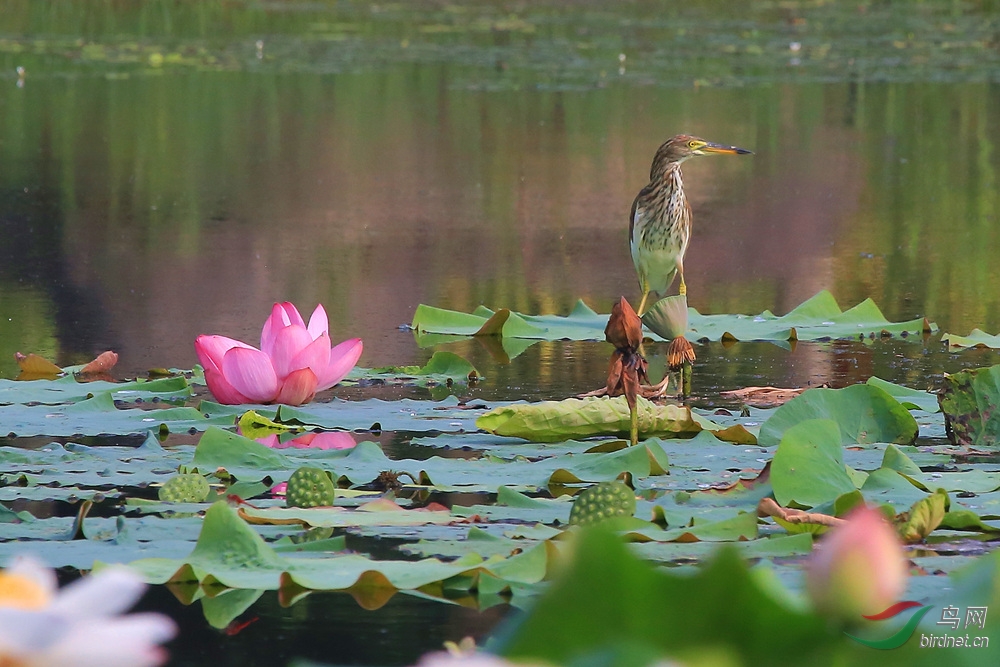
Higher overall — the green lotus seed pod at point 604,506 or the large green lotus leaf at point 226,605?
the green lotus seed pod at point 604,506

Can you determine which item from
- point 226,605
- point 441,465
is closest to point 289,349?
point 441,465

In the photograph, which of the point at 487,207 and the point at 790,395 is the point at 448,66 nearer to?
the point at 487,207

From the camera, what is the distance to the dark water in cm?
480

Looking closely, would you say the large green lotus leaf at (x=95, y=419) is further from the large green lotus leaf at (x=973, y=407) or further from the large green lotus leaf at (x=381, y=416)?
the large green lotus leaf at (x=973, y=407)

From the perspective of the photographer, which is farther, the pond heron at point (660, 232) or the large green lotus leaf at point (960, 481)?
the pond heron at point (660, 232)

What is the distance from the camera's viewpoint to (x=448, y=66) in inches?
767

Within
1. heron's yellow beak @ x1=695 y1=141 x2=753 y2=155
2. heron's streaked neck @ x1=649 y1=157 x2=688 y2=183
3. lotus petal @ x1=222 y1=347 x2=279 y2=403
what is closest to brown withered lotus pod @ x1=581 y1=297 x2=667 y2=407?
lotus petal @ x1=222 y1=347 x2=279 y2=403

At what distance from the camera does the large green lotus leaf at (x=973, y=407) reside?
3.07m

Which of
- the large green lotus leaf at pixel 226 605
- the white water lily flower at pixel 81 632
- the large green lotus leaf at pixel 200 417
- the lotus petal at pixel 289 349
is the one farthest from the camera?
the lotus petal at pixel 289 349

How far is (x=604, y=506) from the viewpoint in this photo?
2430 millimetres

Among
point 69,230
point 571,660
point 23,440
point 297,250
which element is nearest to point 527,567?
point 571,660

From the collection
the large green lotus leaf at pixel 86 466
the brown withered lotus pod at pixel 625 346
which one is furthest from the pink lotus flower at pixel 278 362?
the brown withered lotus pod at pixel 625 346

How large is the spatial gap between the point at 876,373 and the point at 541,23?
849 inches

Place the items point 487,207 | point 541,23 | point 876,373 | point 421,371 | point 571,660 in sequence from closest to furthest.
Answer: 1. point 571,660
2. point 421,371
3. point 876,373
4. point 487,207
5. point 541,23
